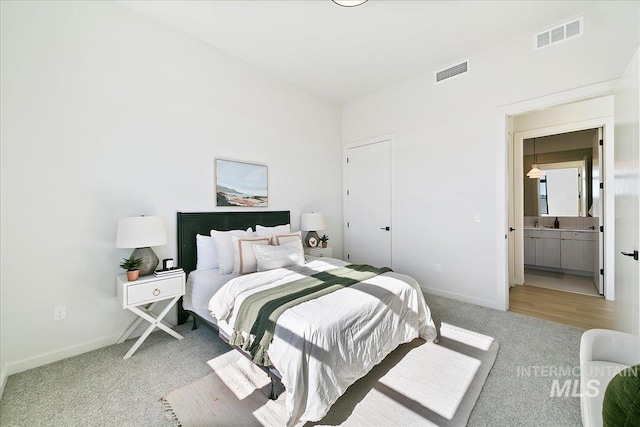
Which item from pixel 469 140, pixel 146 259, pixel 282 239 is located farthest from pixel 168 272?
pixel 469 140

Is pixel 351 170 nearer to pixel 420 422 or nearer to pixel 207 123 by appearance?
pixel 207 123

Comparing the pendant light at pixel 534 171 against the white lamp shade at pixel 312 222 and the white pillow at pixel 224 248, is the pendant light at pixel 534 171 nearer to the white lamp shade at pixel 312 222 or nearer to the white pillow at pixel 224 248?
the white lamp shade at pixel 312 222

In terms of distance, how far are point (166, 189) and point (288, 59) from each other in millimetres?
2239

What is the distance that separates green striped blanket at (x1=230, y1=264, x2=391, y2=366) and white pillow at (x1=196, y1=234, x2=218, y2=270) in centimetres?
111

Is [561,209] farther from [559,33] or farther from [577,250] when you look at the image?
[559,33]

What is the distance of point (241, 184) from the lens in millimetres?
3496

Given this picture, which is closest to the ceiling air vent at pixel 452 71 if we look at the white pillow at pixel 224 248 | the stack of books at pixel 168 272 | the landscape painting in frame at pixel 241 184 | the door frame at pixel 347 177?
the door frame at pixel 347 177

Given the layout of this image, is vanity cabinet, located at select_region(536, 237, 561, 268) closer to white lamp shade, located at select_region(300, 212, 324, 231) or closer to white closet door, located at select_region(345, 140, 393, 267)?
white closet door, located at select_region(345, 140, 393, 267)

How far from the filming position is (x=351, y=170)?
4844 millimetres

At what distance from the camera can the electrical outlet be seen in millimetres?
2230

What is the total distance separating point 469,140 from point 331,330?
3131 millimetres

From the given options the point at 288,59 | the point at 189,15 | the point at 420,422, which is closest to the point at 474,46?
the point at 288,59

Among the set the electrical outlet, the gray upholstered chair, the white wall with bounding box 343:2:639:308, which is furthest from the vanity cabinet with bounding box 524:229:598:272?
the electrical outlet

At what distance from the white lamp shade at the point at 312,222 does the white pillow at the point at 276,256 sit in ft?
3.40
